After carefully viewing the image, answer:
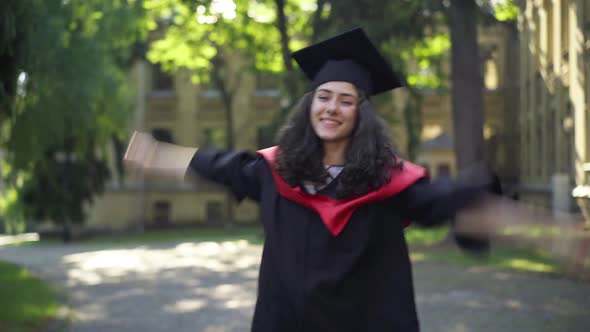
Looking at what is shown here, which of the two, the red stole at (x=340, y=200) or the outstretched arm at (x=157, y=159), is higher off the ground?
the outstretched arm at (x=157, y=159)

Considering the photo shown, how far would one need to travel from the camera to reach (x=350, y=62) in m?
3.63

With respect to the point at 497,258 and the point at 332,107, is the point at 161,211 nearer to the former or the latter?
the point at 497,258

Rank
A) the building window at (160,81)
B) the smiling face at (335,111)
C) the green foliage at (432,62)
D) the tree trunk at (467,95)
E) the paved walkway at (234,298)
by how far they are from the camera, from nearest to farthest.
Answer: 1. the smiling face at (335,111)
2. the paved walkway at (234,298)
3. the tree trunk at (467,95)
4. the green foliage at (432,62)
5. the building window at (160,81)

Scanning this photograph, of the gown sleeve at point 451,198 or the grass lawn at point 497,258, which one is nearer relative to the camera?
the gown sleeve at point 451,198

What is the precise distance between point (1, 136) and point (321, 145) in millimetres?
12081

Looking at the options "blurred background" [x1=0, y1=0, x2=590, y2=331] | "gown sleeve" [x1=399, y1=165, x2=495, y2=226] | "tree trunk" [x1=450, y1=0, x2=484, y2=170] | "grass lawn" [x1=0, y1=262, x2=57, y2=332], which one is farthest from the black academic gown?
"tree trunk" [x1=450, y1=0, x2=484, y2=170]

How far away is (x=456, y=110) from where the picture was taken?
17734 mm

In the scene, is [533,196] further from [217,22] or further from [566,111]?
[217,22]

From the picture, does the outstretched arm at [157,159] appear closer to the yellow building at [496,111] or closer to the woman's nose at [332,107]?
the woman's nose at [332,107]

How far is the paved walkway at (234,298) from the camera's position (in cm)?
875

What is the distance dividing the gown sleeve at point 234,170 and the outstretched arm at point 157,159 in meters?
0.06

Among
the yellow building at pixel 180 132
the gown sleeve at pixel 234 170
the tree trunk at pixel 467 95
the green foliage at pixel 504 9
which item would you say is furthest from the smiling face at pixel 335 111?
the yellow building at pixel 180 132

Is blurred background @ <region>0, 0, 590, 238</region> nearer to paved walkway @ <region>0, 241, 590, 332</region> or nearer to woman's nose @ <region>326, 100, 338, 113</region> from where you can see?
woman's nose @ <region>326, 100, 338, 113</region>

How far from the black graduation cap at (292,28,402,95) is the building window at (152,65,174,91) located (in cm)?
3997
